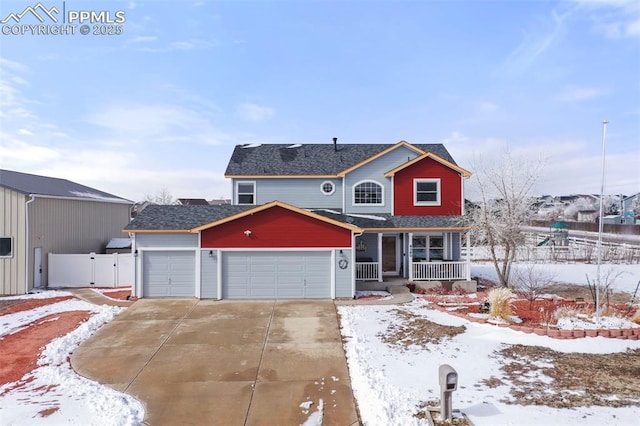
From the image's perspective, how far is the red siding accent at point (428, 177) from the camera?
16812 millimetres

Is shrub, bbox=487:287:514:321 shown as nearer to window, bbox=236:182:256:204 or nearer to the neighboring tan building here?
window, bbox=236:182:256:204

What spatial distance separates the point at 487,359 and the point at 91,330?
34.7ft

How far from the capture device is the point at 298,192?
58.7ft

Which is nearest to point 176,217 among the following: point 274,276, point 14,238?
point 274,276

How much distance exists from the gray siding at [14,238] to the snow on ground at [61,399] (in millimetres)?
7749

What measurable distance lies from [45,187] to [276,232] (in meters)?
11.6

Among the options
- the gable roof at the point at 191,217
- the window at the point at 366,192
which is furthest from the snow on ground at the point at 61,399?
the window at the point at 366,192

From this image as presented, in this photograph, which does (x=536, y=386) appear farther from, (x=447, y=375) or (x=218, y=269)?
(x=218, y=269)

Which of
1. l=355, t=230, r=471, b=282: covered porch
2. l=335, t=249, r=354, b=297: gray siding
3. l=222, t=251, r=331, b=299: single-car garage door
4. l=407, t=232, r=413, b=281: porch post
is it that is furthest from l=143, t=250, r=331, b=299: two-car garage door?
l=407, t=232, r=413, b=281: porch post

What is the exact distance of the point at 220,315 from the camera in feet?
38.3

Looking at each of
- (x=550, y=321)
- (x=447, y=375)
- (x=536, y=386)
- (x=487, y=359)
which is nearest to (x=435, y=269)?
(x=550, y=321)

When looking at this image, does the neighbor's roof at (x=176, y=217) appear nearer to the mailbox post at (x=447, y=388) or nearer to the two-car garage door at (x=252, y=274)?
the two-car garage door at (x=252, y=274)

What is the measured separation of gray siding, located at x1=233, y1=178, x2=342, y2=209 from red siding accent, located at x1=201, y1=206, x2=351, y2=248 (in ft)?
13.0

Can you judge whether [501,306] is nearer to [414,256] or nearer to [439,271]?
[439,271]
